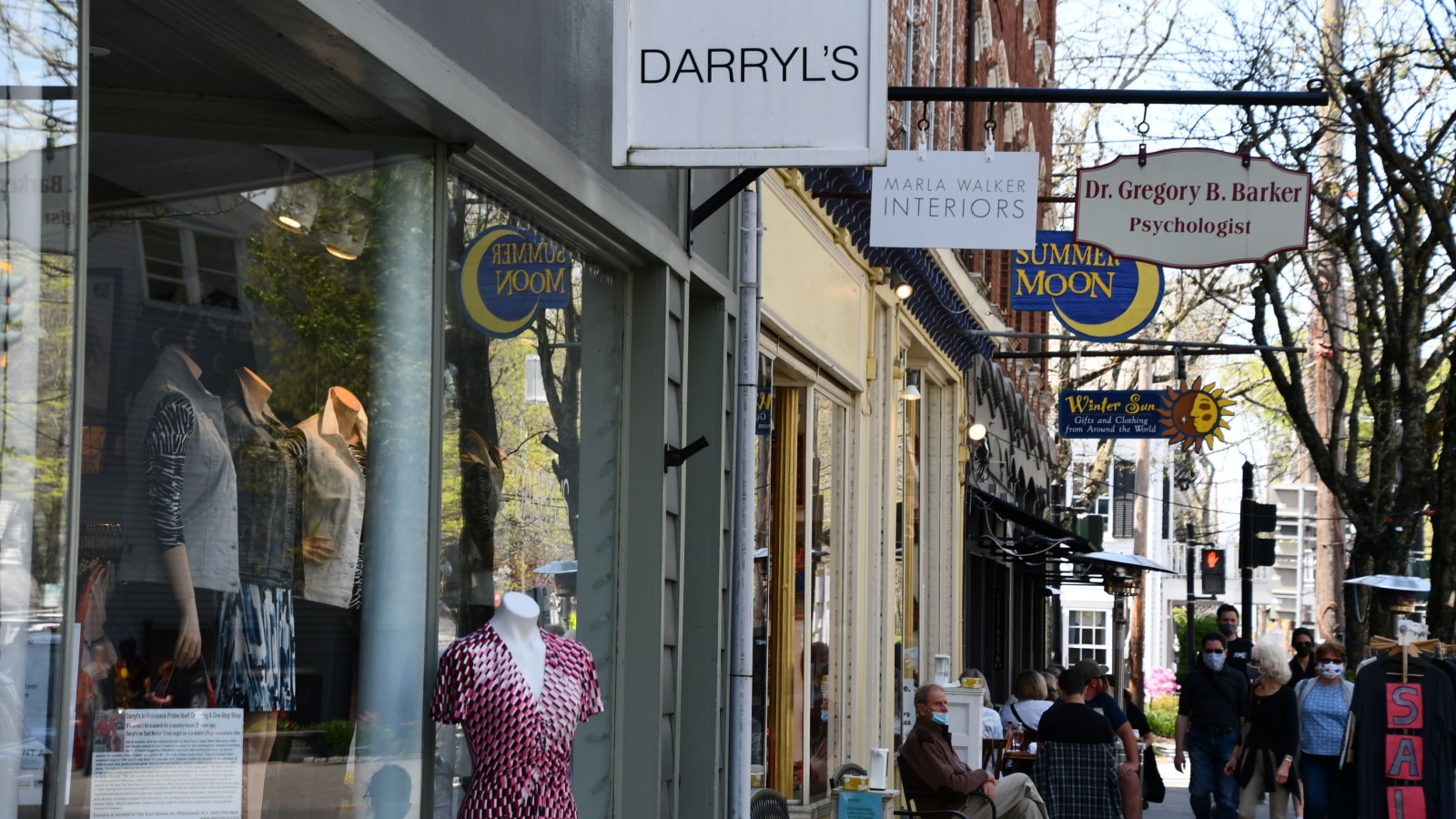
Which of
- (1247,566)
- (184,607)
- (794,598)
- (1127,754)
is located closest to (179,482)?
(184,607)

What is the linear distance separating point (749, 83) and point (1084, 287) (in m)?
→ 7.99

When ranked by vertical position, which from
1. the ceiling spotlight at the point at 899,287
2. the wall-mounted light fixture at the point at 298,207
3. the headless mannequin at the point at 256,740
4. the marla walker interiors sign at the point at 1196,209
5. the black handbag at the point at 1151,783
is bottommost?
the black handbag at the point at 1151,783

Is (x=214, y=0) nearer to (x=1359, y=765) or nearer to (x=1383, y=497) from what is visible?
(x=1359, y=765)

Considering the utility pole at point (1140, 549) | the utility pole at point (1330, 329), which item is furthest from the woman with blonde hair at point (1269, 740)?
the utility pole at point (1140, 549)

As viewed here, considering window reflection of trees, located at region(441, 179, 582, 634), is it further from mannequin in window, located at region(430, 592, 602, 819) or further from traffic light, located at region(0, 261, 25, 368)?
traffic light, located at region(0, 261, 25, 368)

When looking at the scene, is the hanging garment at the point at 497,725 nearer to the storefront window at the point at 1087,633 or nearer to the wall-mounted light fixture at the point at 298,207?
the wall-mounted light fixture at the point at 298,207

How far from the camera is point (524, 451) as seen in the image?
615cm

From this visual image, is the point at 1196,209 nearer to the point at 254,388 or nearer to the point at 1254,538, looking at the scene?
the point at 254,388

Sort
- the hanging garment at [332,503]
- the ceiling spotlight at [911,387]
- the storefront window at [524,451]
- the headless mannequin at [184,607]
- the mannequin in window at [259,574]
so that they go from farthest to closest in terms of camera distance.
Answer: the ceiling spotlight at [911,387]
the storefront window at [524,451]
the hanging garment at [332,503]
the mannequin in window at [259,574]
the headless mannequin at [184,607]

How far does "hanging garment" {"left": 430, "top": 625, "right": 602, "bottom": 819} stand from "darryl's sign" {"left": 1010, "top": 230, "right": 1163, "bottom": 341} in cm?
829

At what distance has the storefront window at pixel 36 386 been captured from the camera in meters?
3.26

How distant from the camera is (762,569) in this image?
1057cm

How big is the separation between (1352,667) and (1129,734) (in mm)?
7953

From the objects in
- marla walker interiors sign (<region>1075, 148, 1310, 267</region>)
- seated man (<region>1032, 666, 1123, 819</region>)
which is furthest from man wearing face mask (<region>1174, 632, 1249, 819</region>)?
marla walker interiors sign (<region>1075, 148, 1310, 267</region>)
